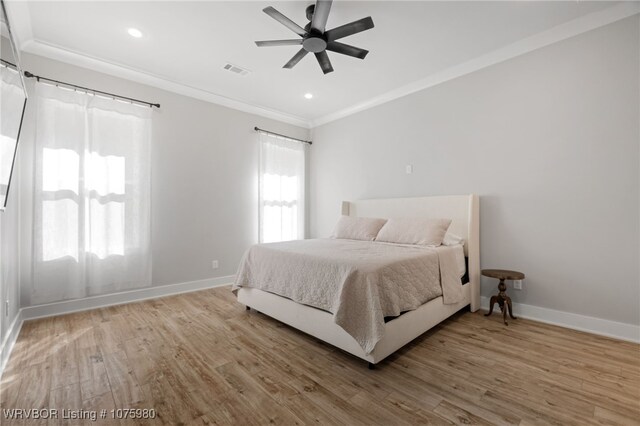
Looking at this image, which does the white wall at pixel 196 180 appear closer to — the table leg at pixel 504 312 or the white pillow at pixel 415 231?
the white pillow at pixel 415 231

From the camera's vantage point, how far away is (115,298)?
10.5ft

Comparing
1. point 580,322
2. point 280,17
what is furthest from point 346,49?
point 580,322

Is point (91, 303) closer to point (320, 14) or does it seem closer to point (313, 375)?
point (313, 375)

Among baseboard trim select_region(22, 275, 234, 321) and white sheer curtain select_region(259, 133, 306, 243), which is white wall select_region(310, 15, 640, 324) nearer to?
white sheer curtain select_region(259, 133, 306, 243)

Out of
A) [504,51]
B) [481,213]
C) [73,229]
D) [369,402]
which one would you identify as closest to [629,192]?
[481,213]

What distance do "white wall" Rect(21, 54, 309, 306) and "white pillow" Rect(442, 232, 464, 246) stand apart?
2825mm

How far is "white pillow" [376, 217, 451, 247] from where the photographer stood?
2.98m

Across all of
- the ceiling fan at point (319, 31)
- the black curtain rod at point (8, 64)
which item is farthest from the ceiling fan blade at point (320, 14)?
the black curtain rod at point (8, 64)

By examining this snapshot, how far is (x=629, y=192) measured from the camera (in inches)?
90.2

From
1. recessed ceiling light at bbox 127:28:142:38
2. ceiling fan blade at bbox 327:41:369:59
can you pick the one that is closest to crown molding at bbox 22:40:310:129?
recessed ceiling light at bbox 127:28:142:38

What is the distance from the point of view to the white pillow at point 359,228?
3.58m

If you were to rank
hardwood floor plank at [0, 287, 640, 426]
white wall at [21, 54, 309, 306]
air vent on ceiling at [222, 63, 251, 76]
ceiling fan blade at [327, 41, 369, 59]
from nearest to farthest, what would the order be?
hardwood floor plank at [0, 287, 640, 426]
ceiling fan blade at [327, 41, 369, 59]
air vent on ceiling at [222, 63, 251, 76]
white wall at [21, 54, 309, 306]

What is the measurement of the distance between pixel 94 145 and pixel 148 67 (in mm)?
1118

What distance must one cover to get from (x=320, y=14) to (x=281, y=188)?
9.88 ft
